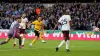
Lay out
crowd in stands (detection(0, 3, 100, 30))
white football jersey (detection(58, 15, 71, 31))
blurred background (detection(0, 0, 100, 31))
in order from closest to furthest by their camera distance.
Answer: white football jersey (detection(58, 15, 71, 31)), crowd in stands (detection(0, 3, 100, 30)), blurred background (detection(0, 0, 100, 31))

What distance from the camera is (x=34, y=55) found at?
1852 cm

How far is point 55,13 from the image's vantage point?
1766 inches

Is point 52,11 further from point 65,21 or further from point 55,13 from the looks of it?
point 65,21

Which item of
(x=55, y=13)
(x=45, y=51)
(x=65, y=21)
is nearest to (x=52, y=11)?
(x=55, y=13)

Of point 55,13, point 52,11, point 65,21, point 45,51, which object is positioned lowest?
point 45,51

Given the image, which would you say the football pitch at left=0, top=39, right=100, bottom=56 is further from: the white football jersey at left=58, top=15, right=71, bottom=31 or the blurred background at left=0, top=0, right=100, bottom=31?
the blurred background at left=0, top=0, right=100, bottom=31

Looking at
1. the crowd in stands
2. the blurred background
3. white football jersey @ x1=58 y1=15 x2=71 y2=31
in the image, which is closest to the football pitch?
white football jersey @ x1=58 y1=15 x2=71 y2=31

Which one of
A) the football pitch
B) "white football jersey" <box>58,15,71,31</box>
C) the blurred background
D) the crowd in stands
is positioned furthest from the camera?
the blurred background

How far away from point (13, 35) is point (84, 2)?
2679 centimetres

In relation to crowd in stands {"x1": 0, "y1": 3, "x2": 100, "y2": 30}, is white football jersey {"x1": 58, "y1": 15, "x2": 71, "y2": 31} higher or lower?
higher

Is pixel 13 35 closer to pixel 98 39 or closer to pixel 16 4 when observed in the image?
pixel 98 39

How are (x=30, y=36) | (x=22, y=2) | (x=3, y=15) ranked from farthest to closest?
(x=22, y=2)
(x=3, y=15)
(x=30, y=36)

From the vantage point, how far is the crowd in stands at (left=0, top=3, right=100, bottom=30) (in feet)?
138

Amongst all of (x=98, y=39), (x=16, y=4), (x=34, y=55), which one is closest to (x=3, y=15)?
(x=16, y=4)
